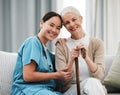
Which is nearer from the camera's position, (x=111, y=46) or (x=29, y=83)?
(x=29, y=83)

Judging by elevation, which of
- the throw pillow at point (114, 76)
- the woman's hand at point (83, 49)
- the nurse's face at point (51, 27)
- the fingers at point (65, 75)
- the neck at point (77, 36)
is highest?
the nurse's face at point (51, 27)

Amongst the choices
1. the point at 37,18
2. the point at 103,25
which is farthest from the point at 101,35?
the point at 37,18

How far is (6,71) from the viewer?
217 cm

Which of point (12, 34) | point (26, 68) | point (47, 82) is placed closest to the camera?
point (26, 68)

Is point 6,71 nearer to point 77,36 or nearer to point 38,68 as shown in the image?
point 38,68

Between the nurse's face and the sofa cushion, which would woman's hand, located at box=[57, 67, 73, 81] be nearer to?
the nurse's face

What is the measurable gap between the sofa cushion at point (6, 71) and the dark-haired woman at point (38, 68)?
0.22 m

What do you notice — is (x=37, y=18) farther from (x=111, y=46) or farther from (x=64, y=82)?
(x=64, y=82)

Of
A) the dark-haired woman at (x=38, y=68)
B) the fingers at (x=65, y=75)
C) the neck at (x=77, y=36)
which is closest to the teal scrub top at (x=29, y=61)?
the dark-haired woman at (x=38, y=68)

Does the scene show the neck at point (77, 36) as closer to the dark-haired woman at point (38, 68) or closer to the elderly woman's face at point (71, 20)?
the elderly woman's face at point (71, 20)

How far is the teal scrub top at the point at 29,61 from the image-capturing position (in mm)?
1835

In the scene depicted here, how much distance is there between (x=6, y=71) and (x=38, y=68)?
40cm

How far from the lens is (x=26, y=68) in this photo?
1827 mm

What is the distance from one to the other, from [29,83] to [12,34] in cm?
154
